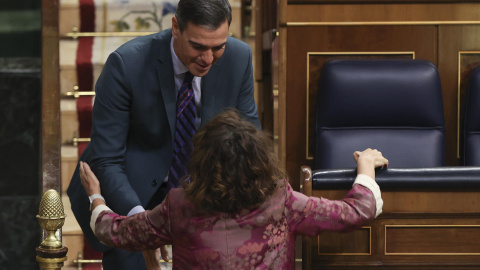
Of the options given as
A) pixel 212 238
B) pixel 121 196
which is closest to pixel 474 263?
pixel 212 238

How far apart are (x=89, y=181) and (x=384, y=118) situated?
0.89 m

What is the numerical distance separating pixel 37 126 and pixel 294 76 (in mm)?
886

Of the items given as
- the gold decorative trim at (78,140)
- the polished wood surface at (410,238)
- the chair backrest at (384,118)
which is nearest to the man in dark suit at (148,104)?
the polished wood surface at (410,238)

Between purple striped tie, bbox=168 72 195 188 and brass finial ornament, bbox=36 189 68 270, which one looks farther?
purple striped tie, bbox=168 72 195 188

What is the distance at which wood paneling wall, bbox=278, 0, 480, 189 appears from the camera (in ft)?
7.25

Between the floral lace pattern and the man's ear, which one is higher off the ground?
the man's ear

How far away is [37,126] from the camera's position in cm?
252

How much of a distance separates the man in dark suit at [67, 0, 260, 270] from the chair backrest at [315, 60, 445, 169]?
0.50m

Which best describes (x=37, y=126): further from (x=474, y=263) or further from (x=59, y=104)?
(x=474, y=263)

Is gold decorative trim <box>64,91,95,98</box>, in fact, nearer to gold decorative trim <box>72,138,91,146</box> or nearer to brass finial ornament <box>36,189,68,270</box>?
gold decorative trim <box>72,138,91,146</box>

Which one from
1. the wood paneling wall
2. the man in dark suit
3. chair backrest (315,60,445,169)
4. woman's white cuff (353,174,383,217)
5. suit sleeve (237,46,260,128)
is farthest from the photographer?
the wood paneling wall

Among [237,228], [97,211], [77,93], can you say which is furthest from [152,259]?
[77,93]

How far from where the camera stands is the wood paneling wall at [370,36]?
7.25 feet

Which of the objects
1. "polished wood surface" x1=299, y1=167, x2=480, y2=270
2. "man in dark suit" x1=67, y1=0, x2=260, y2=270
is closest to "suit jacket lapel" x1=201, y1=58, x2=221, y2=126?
"man in dark suit" x1=67, y1=0, x2=260, y2=270
